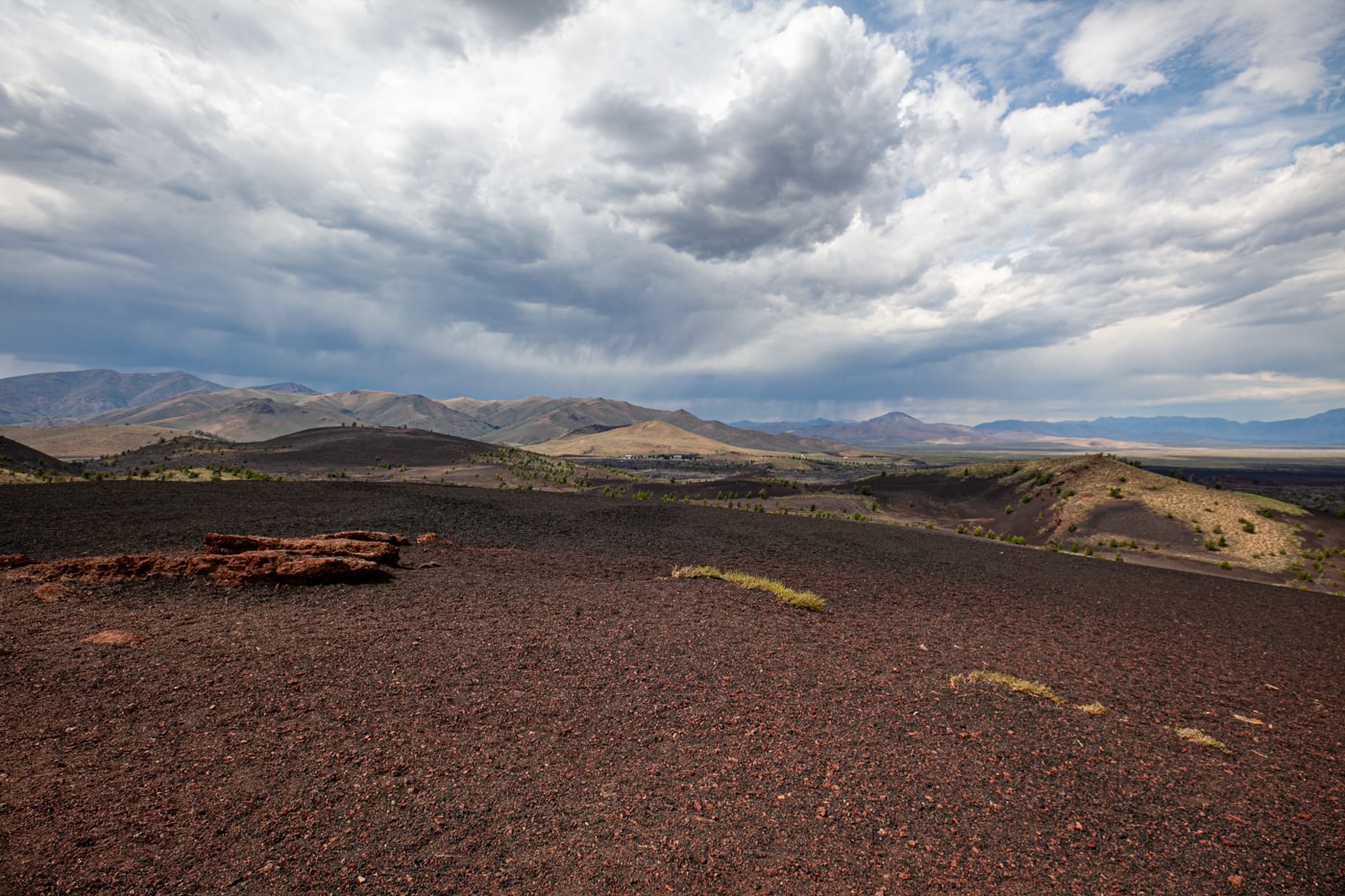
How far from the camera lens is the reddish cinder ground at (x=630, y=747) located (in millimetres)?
4129

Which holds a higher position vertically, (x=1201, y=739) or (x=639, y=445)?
(x=639, y=445)

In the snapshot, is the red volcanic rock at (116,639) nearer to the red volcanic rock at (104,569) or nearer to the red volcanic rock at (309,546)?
the red volcanic rock at (104,569)

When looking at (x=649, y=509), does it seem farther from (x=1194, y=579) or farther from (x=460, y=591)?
(x=1194, y=579)

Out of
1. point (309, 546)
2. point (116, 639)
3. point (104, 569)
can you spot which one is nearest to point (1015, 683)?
point (116, 639)

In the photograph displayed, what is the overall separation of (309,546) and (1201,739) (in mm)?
14774

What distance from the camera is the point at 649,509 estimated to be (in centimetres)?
2550

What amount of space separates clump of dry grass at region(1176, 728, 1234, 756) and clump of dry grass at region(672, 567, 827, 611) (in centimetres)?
552

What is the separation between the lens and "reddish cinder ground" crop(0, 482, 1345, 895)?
4.13 m

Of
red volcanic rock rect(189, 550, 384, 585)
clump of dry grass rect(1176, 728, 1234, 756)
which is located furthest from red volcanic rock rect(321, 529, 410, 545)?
clump of dry grass rect(1176, 728, 1234, 756)

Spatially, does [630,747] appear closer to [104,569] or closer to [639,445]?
[104,569]

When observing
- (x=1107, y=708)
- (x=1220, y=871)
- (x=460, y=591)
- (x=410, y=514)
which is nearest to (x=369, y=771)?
(x=460, y=591)

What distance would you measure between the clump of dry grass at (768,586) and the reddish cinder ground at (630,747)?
1.23 feet

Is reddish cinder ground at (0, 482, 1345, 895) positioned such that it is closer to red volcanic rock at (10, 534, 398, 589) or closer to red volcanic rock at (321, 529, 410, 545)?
red volcanic rock at (10, 534, 398, 589)

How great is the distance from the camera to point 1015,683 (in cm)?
777
